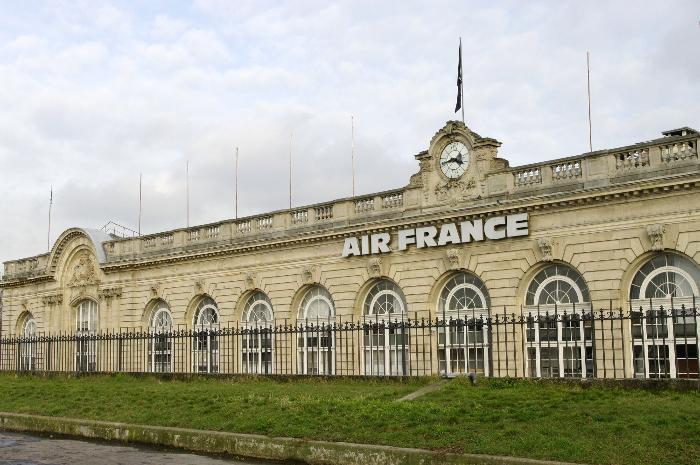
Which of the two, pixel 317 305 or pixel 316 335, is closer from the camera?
pixel 316 335

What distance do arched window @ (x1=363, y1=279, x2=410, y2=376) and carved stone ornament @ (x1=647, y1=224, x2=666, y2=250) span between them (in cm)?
855

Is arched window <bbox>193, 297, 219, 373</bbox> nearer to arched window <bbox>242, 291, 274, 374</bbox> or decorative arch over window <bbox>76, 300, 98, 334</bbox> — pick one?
arched window <bbox>242, 291, 274, 374</bbox>

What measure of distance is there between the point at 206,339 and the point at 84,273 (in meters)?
9.33

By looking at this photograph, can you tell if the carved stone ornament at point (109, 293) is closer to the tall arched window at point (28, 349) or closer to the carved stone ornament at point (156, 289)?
the carved stone ornament at point (156, 289)

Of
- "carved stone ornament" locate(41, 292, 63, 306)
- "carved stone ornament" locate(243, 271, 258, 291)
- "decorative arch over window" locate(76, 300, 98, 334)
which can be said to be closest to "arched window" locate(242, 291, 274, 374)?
"carved stone ornament" locate(243, 271, 258, 291)

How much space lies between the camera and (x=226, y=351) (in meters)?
32.2

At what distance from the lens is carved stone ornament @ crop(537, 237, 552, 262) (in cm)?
2336

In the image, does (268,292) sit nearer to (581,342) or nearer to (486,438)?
(581,342)

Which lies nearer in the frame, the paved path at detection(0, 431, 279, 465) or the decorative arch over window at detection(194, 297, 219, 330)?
the paved path at detection(0, 431, 279, 465)

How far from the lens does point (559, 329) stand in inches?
925

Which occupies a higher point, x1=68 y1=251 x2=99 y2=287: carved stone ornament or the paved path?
x1=68 y1=251 x2=99 y2=287: carved stone ornament

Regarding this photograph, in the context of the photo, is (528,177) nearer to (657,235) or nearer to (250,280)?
(657,235)

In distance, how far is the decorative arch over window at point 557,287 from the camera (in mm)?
23234

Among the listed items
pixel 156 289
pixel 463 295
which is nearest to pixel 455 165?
pixel 463 295
